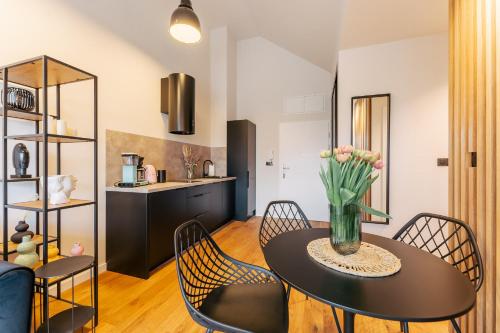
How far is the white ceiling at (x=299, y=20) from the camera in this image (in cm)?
209

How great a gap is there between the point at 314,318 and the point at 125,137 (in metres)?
2.50

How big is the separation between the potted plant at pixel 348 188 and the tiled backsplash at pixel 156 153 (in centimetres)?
225

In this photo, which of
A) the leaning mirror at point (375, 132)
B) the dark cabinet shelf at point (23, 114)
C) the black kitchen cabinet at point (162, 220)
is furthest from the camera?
the leaning mirror at point (375, 132)

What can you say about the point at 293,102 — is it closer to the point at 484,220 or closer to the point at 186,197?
the point at 186,197

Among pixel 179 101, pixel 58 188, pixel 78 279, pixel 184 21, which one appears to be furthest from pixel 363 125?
pixel 78 279

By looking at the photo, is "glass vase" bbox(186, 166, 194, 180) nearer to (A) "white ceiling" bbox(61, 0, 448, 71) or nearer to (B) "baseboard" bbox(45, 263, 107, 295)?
(B) "baseboard" bbox(45, 263, 107, 295)

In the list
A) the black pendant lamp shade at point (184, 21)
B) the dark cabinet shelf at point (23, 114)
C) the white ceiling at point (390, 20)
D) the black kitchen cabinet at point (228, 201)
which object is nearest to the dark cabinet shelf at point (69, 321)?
the dark cabinet shelf at point (23, 114)

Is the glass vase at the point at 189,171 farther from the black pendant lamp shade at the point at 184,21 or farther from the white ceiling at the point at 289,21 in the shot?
the white ceiling at the point at 289,21

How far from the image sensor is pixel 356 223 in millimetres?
1004

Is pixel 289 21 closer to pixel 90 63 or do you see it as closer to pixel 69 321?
pixel 90 63

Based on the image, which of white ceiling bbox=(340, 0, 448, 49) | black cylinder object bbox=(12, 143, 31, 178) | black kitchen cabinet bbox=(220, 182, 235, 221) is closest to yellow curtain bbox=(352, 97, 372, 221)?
white ceiling bbox=(340, 0, 448, 49)

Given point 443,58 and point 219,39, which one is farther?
point 219,39

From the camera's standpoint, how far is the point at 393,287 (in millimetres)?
781

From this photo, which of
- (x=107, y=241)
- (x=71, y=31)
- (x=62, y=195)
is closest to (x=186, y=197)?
(x=107, y=241)
